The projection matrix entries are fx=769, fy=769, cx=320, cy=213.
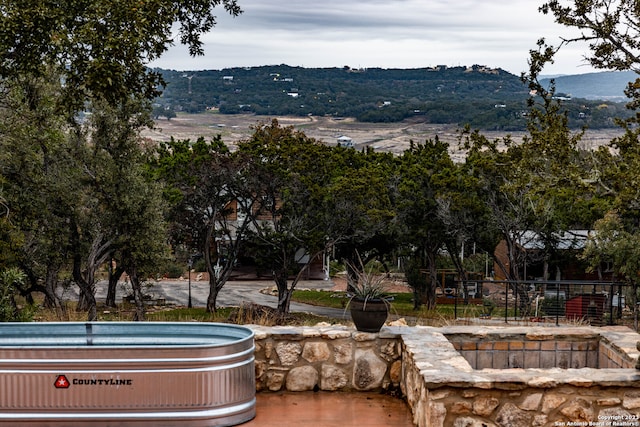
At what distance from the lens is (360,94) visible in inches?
6398

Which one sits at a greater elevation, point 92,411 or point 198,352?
point 198,352

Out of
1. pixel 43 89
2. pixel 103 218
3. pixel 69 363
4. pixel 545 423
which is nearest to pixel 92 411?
pixel 69 363

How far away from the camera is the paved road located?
4259 centimetres

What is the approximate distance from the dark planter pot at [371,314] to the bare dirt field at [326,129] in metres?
100

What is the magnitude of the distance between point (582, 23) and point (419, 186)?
23097mm

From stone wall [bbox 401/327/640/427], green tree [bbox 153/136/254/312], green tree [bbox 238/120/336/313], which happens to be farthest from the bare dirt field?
stone wall [bbox 401/327/640/427]

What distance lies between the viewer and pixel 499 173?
3469cm

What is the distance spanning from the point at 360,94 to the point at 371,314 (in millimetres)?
156878

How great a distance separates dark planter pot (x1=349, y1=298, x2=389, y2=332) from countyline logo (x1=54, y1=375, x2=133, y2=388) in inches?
101

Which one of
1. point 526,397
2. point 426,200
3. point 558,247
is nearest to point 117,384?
point 526,397

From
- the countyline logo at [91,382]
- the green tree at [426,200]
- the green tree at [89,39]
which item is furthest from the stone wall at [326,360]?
the green tree at [426,200]

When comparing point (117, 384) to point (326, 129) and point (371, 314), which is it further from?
point (326, 129)

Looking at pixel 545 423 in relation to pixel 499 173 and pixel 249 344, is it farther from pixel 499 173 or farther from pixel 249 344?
pixel 499 173

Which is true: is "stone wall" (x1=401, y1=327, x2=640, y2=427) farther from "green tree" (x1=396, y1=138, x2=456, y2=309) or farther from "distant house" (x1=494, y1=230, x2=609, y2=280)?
"distant house" (x1=494, y1=230, x2=609, y2=280)
